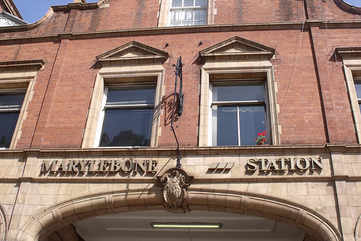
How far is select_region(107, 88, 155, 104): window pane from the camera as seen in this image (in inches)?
430

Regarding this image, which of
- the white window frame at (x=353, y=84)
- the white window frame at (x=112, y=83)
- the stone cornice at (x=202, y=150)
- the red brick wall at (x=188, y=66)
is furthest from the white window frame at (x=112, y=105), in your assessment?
the white window frame at (x=353, y=84)

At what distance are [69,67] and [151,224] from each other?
16.7ft

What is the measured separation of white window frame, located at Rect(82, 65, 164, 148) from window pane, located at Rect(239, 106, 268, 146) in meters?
2.18

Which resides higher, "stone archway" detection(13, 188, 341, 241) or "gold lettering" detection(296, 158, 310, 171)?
"gold lettering" detection(296, 158, 310, 171)

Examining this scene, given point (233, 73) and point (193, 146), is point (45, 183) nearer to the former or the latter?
point (193, 146)

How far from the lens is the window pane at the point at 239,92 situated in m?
10.5

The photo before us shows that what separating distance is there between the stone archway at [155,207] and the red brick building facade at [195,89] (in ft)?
0.14

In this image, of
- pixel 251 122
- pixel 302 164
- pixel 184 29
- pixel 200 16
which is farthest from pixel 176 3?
pixel 302 164

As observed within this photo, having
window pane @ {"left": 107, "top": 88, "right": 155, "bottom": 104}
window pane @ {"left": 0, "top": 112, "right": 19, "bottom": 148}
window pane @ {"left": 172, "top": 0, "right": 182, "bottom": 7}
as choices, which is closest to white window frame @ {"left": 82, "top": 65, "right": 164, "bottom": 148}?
window pane @ {"left": 107, "top": 88, "right": 155, "bottom": 104}

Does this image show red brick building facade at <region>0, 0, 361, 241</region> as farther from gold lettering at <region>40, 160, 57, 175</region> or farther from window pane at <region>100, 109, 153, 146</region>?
window pane at <region>100, 109, 153, 146</region>

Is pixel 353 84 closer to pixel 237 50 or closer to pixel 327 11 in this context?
pixel 327 11

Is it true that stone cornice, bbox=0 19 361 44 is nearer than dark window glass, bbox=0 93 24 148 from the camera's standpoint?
No

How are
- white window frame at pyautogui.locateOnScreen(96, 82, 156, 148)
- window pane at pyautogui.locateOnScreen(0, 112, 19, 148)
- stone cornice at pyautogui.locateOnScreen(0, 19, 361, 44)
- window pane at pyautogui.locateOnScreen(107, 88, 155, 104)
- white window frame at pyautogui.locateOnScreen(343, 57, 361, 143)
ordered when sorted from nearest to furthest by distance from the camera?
white window frame at pyautogui.locateOnScreen(343, 57, 361, 143)
white window frame at pyautogui.locateOnScreen(96, 82, 156, 148)
window pane at pyautogui.locateOnScreen(0, 112, 19, 148)
window pane at pyautogui.locateOnScreen(107, 88, 155, 104)
stone cornice at pyautogui.locateOnScreen(0, 19, 361, 44)

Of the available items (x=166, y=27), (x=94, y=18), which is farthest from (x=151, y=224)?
(x=94, y=18)
